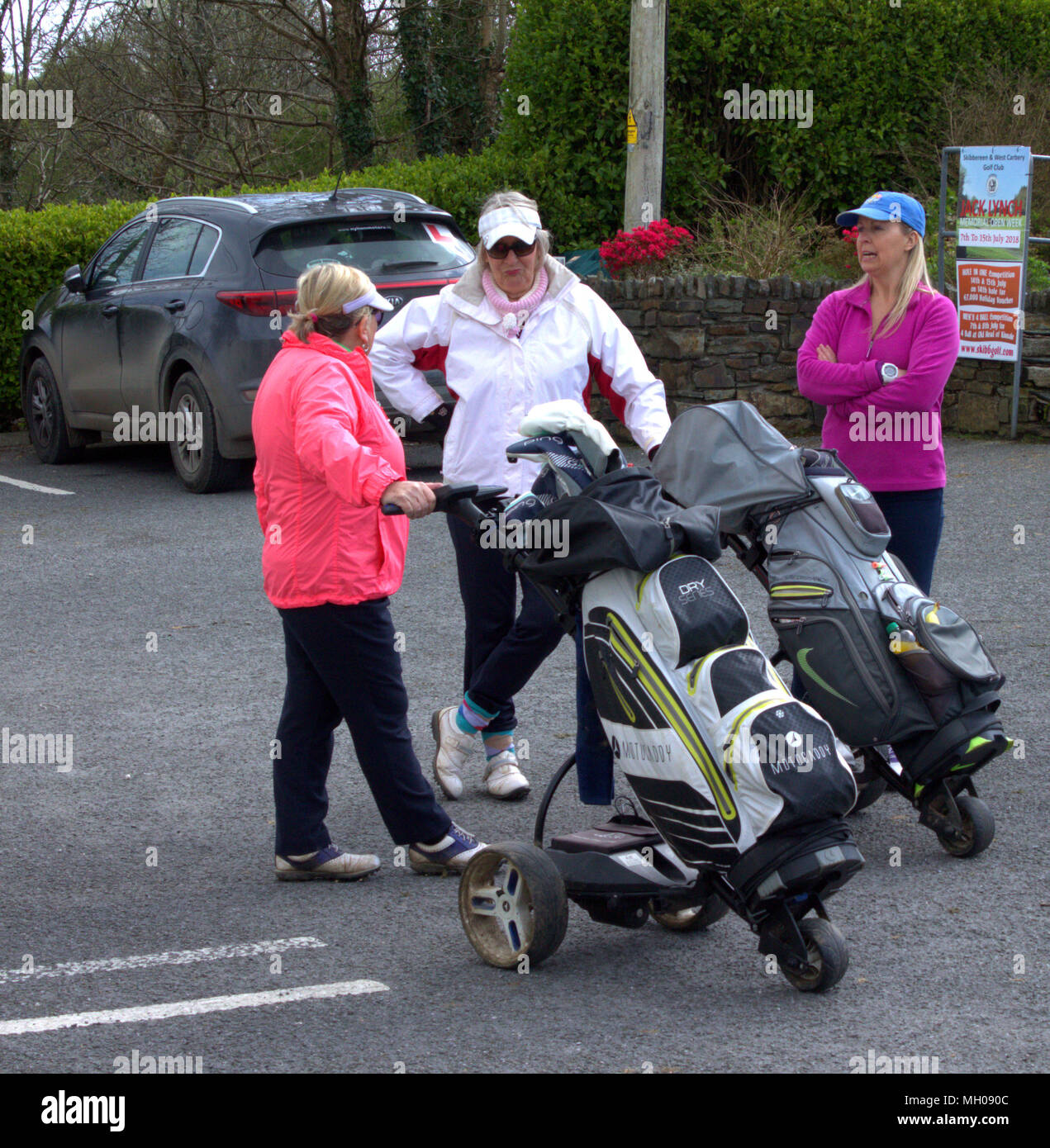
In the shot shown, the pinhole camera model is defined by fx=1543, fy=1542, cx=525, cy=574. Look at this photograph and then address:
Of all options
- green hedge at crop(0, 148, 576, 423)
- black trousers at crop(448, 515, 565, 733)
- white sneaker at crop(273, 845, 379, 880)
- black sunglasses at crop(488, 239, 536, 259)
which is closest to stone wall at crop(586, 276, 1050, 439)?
green hedge at crop(0, 148, 576, 423)

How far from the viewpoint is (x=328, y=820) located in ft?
17.4

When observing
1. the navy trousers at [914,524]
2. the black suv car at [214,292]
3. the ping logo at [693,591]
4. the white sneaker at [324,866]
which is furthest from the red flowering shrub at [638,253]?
the ping logo at [693,591]

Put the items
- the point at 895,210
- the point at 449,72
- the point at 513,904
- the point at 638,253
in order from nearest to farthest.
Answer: the point at 513,904, the point at 895,210, the point at 638,253, the point at 449,72

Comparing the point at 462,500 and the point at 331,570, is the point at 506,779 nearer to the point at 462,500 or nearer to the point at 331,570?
the point at 331,570

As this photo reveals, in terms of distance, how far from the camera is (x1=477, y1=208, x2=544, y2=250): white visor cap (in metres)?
4.98

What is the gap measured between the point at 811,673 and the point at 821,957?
114 centimetres

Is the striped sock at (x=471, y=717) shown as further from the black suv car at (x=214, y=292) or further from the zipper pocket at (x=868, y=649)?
the black suv car at (x=214, y=292)

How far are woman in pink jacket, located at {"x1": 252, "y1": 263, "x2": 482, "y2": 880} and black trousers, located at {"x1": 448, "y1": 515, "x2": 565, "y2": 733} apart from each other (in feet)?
2.23

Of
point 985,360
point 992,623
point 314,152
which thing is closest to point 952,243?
point 985,360

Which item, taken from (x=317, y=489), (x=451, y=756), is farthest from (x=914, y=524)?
(x=317, y=489)

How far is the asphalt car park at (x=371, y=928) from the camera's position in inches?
139

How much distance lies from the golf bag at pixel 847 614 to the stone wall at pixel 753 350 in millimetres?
8213

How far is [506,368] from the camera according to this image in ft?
16.8

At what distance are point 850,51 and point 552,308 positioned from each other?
12719 millimetres
